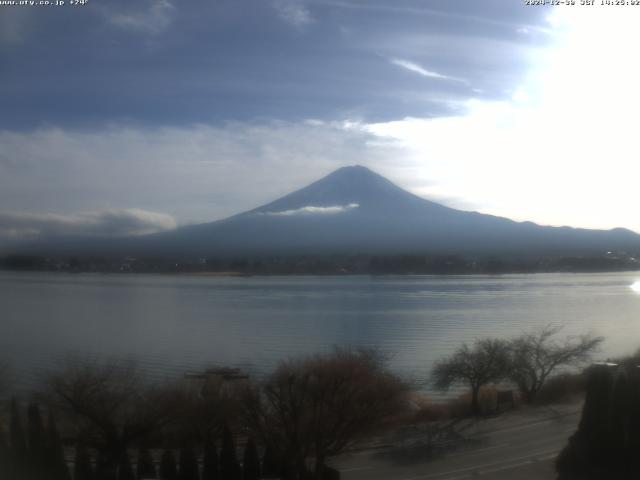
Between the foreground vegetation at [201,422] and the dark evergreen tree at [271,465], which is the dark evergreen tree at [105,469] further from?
the dark evergreen tree at [271,465]

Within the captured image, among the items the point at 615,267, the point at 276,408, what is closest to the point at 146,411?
the point at 276,408

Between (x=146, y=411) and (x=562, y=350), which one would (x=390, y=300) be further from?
(x=146, y=411)

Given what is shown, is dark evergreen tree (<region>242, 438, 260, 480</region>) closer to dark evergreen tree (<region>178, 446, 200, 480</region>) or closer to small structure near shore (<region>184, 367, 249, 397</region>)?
dark evergreen tree (<region>178, 446, 200, 480</region>)

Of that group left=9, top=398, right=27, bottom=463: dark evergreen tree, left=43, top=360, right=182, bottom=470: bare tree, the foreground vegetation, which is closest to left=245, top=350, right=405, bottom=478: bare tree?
the foreground vegetation

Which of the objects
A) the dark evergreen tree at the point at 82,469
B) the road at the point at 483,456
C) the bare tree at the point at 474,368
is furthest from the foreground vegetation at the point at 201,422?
the bare tree at the point at 474,368

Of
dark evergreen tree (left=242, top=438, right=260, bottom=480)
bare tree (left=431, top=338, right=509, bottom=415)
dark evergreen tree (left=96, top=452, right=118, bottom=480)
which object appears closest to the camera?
dark evergreen tree (left=96, top=452, right=118, bottom=480)

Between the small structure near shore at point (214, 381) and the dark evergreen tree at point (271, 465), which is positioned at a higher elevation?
the small structure near shore at point (214, 381)
